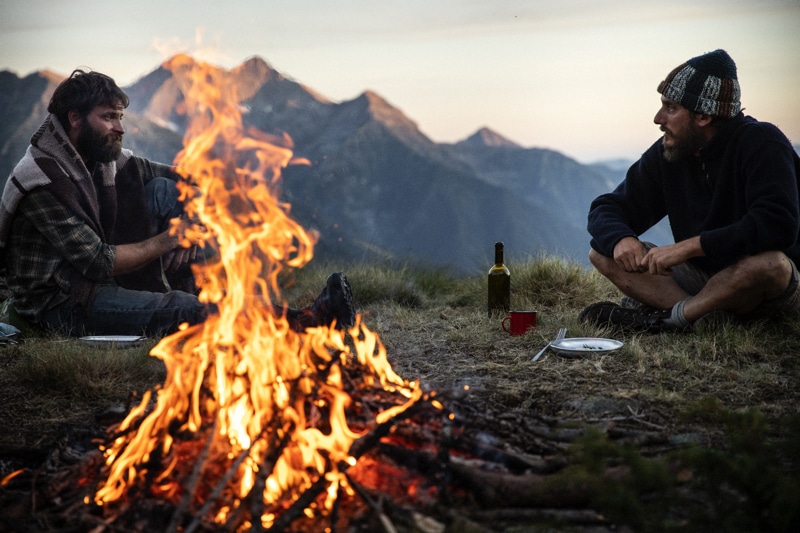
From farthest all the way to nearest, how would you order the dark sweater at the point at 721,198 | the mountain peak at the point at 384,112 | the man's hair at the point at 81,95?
the mountain peak at the point at 384,112, the man's hair at the point at 81,95, the dark sweater at the point at 721,198

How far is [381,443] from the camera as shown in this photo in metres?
2.37

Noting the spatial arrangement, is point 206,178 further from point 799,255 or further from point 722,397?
point 799,255

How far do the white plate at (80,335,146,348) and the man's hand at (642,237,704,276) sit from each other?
11.0ft

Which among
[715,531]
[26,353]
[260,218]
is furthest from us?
[26,353]

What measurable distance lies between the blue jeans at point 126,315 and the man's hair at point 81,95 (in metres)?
1.25

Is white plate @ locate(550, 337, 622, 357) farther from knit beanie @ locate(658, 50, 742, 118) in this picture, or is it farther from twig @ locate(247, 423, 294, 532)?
twig @ locate(247, 423, 294, 532)

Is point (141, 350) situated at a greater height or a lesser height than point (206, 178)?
lesser

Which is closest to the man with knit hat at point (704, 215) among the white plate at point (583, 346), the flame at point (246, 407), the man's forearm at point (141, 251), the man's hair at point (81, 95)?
the white plate at point (583, 346)

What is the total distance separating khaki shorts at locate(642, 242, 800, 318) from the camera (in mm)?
4434

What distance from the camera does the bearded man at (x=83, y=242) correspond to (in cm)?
462

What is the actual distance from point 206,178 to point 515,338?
2367 millimetres

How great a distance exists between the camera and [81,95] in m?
4.79

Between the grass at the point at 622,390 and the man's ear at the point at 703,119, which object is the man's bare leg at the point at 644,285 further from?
the man's ear at the point at 703,119

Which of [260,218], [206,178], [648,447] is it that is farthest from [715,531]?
[206,178]
